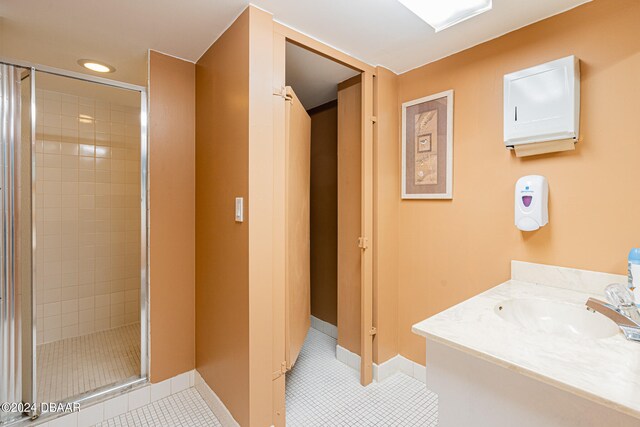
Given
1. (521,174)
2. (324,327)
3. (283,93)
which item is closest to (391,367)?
(324,327)

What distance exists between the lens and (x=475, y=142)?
179cm

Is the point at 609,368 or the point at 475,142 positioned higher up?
the point at 475,142

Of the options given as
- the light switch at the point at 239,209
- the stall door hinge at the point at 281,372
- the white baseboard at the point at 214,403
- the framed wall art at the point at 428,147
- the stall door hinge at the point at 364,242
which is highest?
the framed wall art at the point at 428,147

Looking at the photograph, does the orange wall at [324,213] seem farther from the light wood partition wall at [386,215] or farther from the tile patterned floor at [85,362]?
the tile patterned floor at [85,362]

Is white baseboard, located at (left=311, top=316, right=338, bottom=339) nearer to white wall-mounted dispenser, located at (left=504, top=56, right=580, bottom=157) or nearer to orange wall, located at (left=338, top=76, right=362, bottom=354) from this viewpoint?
orange wall, located at (left=338, top=76, right=362, bottom=354)

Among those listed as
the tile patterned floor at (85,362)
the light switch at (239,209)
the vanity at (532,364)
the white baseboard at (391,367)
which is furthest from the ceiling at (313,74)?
the tile patterned floor at (85,362)

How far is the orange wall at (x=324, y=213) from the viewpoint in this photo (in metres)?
2.82

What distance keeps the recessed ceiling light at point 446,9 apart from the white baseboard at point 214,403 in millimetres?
2233

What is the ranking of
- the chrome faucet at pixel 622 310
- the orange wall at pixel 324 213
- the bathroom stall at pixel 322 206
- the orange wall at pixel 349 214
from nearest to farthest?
1. the chrome faucet at pixel 622 310
2. the bathroom stall at pixel 322 206
3. the orange wall at pixel 349 214
4. the orange wall at pixel 324 213

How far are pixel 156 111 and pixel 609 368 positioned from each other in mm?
2420

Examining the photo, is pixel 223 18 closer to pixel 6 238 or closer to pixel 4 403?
pixel 6 238

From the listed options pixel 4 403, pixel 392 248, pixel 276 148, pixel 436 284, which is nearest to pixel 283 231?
pixel 276 148

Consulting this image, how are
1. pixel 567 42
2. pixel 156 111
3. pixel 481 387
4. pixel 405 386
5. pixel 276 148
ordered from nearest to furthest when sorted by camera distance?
pixel 481 387 → pixel 567 42 → pixel 276 148 → pixel 156 111 → pixel 405 386

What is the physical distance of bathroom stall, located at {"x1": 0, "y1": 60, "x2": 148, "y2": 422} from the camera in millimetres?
1529
